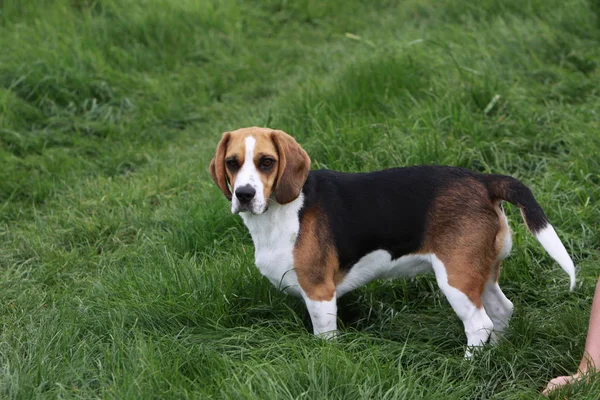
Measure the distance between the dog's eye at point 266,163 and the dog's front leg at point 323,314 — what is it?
2.03ft

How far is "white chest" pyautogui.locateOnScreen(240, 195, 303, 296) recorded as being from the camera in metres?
3.76

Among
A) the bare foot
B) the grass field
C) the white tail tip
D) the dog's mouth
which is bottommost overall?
the grass field

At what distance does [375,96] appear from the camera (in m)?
6.40

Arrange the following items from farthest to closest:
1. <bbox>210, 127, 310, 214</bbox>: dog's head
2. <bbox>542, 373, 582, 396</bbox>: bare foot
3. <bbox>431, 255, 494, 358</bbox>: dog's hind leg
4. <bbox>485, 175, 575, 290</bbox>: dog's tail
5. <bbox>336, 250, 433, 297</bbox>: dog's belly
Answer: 1. <bbox>336, 250, 433, 297</bbox>: dog's belly
2. <bbox>431, 255, 494, 358</bbox>: dog's hind leg
3. <bbox>210, 127, 310, 214</bbox>: dog's head
4. <bbox>485, 175, 575, 290</bbox>: dog's tail
5. <bbox>542, 373, 582, 396</bbox>: bare foot

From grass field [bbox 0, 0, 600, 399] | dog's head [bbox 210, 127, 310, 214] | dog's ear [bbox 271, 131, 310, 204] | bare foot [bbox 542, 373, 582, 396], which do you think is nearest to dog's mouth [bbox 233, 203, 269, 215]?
dog's head [bbox 210, 127, 310, 214]

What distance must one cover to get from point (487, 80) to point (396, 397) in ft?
11.8

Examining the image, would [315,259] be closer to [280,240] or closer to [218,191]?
[280,240]

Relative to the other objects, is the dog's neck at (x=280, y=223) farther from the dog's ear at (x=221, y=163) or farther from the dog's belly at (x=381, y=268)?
the dog's belly at (x=381, y=268)

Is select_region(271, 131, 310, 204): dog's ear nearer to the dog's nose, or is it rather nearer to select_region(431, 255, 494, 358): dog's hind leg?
the dog's nose

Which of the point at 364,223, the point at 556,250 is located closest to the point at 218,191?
the point at 364,223

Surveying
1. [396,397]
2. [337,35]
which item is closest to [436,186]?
[396,397]

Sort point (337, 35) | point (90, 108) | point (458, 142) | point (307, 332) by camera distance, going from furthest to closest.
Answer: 1. point (337, 35)
2. point (90, 108)
3. point (458, 142)
4. point (307, 332)

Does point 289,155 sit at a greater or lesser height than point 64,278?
greater

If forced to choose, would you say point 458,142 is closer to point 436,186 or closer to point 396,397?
point 436,186
